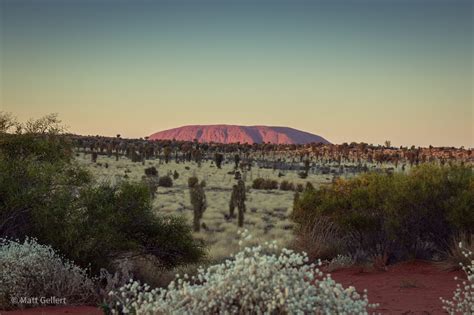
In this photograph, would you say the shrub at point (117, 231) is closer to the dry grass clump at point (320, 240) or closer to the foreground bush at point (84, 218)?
the foreground bush at point (84, 218)

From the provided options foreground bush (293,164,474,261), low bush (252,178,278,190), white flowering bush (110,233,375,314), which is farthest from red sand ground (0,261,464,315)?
low bush (252,178,278,190)

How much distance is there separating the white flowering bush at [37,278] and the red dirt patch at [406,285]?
4.89 m

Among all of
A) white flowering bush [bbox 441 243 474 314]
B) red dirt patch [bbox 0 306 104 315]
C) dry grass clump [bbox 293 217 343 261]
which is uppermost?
white flowering bush [bbox 441 243 474 314]

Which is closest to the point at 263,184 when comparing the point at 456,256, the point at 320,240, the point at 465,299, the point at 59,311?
the point at 320,240

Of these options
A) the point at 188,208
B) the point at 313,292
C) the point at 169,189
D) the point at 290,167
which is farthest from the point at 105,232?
the point at 290,167

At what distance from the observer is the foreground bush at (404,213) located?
14.7 meters

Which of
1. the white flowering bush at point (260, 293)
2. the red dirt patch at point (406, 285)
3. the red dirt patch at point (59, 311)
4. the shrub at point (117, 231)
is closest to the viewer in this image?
the white flowering bush at point (260, 293)

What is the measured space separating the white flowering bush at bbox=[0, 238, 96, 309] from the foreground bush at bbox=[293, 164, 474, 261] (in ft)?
24.6

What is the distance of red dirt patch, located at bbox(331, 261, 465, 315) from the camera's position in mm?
9898

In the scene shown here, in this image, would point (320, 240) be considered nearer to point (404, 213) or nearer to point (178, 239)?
point (404, 213)

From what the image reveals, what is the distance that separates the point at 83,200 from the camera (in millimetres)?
11672

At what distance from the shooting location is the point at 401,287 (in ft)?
38.1

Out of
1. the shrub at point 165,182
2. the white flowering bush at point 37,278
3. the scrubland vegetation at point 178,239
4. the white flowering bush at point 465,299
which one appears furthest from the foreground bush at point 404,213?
the shrub at point 165,182

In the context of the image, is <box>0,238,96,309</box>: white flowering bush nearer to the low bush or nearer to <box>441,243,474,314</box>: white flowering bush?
<box>441,243,474,314</box>: white flowering bush
